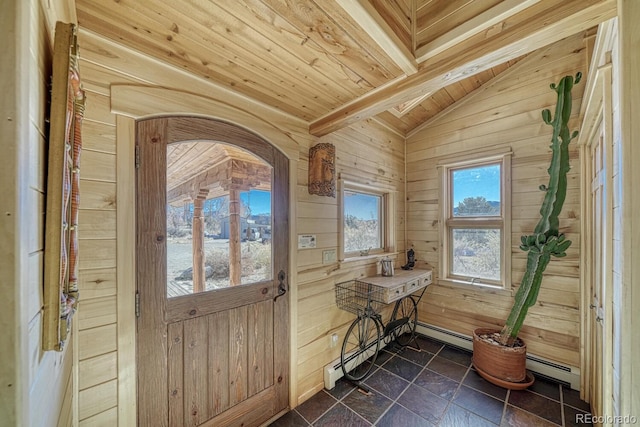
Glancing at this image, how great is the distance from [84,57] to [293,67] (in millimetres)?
1036

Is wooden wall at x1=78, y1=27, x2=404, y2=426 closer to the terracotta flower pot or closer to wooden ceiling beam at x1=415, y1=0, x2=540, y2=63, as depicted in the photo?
wooden ceiling beam at x1=415, y1=0, x2=540, y2=63

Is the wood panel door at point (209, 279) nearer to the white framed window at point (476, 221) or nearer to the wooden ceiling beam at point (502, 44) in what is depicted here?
the wooden ceiling beam at point (502, 44)

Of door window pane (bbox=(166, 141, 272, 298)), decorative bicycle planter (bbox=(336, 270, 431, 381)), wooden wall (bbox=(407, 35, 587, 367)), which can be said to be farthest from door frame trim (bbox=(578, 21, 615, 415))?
door window pane (bbox=(166, 141, 272, 298))

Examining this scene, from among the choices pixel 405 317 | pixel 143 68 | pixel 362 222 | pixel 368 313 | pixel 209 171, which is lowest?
pixel 405 317

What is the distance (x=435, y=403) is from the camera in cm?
203

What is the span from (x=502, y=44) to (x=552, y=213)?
63.9 inches

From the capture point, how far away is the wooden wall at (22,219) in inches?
19.2

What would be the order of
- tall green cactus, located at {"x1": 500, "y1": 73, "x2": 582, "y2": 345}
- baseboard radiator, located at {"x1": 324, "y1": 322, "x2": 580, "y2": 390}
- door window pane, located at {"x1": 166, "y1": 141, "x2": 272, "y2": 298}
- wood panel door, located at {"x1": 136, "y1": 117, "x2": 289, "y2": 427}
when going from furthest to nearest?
baseboard radiator, located at {"x1": 324, "y1": 322, "x2": 580, "y2": 390}
tall green cactus, located at {"x1": 500, "y1": 73, "x2": 582, "y2": 345}
door window pane, located at {"x1": 166, "y1": 141, "x2": 272, "y2": 298}
wood panel door, located at {"x1": 136, "y1": 117, "x2": 289, "y2": 427}

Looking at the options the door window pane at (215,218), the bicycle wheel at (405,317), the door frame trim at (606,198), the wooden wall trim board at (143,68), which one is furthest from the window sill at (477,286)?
the wooden wall trim board at (143,68)

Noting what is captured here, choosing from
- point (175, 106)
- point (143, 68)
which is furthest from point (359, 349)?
point (143, 68)

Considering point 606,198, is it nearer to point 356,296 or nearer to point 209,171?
point 356,296

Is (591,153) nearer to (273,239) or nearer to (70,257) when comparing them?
(273,239)

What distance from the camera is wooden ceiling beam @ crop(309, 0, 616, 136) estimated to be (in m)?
1.07

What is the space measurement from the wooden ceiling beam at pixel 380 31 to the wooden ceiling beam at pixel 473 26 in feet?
0.29
